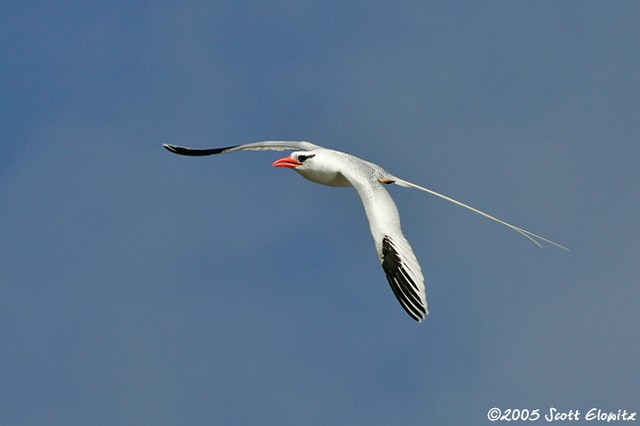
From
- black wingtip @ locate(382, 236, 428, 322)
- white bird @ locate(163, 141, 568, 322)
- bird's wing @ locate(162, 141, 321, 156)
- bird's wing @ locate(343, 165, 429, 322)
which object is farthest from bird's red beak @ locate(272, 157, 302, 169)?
black wingtip @ locate(382, 236, 428, 322)

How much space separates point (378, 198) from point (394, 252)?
1988 mm

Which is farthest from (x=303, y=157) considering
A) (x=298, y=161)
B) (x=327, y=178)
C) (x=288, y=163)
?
(x=327, y=178)

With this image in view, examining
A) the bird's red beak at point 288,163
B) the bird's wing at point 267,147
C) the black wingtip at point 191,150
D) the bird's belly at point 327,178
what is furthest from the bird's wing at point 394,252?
the black wingtip at point 191,150

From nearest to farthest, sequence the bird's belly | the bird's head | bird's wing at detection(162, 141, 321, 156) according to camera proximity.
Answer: the bird's belly
the bird's head
bird's wing at detection(162, 141, 321, 156)

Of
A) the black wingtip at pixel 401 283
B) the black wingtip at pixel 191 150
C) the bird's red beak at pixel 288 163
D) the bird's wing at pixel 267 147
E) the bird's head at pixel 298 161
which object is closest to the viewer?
the black wingtip at pixel 401 283

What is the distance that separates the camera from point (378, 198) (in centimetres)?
2522

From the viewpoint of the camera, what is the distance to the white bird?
23.1 m

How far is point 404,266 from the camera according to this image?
23344 millimetres

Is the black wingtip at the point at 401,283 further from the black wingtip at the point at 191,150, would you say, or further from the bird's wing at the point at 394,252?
the black wingtip at the point at 191,150

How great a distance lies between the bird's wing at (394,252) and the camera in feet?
75.2

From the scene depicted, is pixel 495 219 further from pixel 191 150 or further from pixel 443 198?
pixel 191 150

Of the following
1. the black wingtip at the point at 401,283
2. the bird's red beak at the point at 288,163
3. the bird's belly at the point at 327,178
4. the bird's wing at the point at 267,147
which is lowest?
the black wingtip at the point at 401,283

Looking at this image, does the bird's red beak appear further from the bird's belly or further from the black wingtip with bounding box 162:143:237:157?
the black wingtip with bounding box 162:143:237:157

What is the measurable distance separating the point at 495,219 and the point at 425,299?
248cm
